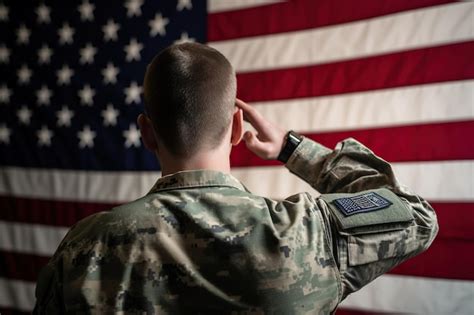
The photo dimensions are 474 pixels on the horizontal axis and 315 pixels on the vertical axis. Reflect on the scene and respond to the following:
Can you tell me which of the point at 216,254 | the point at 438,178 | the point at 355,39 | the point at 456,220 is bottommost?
the point at 456,220

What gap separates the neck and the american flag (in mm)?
740

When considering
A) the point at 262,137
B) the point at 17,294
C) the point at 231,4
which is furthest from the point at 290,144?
the point at 17,294

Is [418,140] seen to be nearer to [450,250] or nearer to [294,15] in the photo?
[450,250]

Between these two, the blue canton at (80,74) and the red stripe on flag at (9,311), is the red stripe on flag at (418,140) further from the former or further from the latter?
the red stripe on flag at (9,311)

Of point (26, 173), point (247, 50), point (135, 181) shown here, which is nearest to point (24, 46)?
point (26, 173)

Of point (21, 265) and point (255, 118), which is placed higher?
point (255, 118)

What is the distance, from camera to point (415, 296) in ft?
3.74

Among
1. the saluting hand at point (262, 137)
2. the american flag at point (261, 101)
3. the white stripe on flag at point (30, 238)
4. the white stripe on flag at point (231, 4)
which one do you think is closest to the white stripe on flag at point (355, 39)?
the american flag at point (261, 101)

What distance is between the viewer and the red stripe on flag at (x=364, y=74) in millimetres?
1107

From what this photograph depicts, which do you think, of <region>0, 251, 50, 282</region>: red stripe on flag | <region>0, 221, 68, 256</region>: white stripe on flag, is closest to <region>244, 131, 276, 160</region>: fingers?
<region>0, 221, 68, 256</region>: white stripe on flag

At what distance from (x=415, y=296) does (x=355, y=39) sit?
81 centimetres

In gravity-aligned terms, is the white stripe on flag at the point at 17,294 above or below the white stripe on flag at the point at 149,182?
below

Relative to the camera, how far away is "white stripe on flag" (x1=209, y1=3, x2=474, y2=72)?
1110mm

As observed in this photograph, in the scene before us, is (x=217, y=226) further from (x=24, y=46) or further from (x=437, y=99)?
(x=24, y=46)
